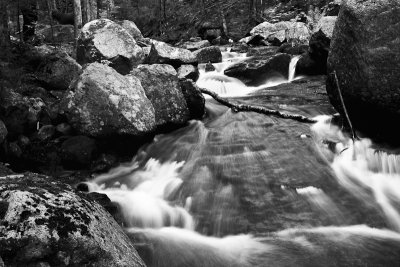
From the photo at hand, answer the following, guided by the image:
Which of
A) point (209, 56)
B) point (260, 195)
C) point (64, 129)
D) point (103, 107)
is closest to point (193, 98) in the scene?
point (103, 107)

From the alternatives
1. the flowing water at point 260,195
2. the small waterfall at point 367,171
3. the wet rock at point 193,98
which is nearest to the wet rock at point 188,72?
the wet rock at point 193,98

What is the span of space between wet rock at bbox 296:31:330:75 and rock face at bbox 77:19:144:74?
5766 millimetres

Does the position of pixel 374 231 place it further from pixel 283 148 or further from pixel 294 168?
pixel 283 148

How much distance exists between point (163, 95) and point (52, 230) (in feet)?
18.2

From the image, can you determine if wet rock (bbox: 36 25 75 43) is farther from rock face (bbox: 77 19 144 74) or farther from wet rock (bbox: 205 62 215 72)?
wet rock (bbox: 205 62 215 72)

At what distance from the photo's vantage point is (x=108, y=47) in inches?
449

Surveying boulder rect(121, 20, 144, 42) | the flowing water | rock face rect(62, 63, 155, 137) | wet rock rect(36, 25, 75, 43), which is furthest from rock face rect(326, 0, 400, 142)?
wet rock rect(36, 25, 75, 43)

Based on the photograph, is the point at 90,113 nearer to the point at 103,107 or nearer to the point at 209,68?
the point at 103,107

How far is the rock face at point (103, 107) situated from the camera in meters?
7.13

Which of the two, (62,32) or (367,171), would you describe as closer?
(367,171)

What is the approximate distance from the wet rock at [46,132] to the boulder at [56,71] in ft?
5.84

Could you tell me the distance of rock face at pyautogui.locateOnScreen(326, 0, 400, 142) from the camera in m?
6.30

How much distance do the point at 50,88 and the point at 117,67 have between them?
8.83 ft

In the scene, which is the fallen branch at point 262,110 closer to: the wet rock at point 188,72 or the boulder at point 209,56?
the wet rock at point 188,72
